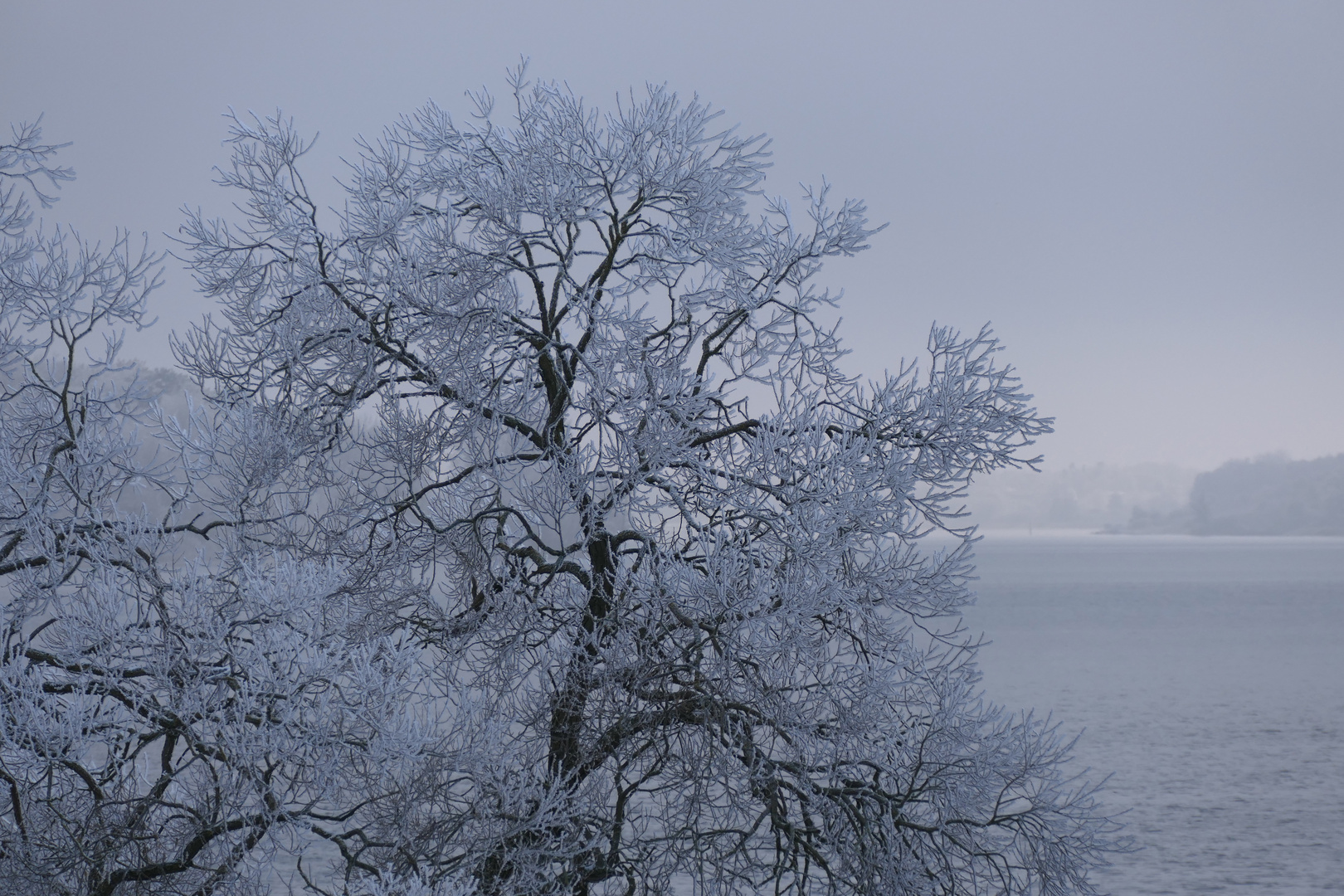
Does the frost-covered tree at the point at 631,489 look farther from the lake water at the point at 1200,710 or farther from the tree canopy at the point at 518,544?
the lake water at the point at 1200,710

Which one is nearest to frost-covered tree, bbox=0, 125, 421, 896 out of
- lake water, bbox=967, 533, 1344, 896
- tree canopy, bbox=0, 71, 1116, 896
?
tree canopy, bbox=0, 71, 1116, 896

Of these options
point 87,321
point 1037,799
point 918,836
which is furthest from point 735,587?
point 87,321

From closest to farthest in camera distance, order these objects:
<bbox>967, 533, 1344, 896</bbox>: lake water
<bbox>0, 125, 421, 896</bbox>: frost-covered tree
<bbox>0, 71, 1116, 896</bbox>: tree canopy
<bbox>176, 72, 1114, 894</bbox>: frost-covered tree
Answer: <bbox>0, 125, 421, 896</bbox>: frost-covered tree < <bbox>0, 71, 1116, 896</bbox>: tree canopy < <bbox>176, 72, 1114, 894</bbox>: frost-covered tree < <bbox>967, 533, 1344, 896</bbox>: lake water

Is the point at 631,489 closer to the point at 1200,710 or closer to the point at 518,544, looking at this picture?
the point at 518,544

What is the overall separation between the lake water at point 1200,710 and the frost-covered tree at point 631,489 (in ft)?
19.0

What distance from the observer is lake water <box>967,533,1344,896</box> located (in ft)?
65.1

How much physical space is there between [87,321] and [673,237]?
3.00 meters

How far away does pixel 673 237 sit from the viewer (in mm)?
6605

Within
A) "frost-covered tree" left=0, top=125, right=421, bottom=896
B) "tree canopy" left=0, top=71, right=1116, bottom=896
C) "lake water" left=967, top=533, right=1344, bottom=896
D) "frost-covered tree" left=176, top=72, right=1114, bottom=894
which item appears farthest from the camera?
"lake water" left=967, top=533, right=1344, bottom=896

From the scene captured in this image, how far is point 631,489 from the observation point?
5.21 m

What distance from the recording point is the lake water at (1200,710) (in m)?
19.8

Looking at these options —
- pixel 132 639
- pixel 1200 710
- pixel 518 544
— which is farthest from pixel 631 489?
pixel 1200 710

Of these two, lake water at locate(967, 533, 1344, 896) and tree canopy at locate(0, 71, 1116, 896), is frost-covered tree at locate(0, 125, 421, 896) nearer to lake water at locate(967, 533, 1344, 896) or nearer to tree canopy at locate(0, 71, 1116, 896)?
tree canopy at locate(0, 71, 1116, 896)

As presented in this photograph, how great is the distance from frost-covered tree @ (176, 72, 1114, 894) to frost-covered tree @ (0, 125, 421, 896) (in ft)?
1.75
